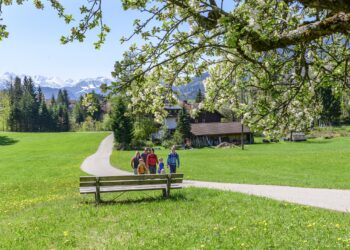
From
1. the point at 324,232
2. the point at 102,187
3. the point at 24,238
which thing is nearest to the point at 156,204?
the point at 102,187

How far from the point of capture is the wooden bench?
1320cm

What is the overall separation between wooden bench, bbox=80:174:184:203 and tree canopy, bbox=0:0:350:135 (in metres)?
5.13

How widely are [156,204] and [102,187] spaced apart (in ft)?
7.76

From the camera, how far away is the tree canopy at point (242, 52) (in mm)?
4336

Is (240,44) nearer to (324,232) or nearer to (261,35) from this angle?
(261,35)

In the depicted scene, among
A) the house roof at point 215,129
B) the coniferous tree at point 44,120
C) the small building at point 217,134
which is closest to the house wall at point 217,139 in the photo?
the small building at point 217,134

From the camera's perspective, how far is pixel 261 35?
4281mm

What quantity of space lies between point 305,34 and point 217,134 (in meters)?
77.2

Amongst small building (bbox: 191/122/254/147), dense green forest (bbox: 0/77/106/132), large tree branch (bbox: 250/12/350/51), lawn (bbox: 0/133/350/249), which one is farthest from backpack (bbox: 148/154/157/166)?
dense green forest (bbox: 0/77/106/132)

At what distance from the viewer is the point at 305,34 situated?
438 centimetres

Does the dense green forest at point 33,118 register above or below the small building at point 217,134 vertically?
above

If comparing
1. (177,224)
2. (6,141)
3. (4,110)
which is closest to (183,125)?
(6,141)

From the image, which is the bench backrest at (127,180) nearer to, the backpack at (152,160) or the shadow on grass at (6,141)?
the backpack at (152,160)

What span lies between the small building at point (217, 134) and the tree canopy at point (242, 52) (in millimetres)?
69824
